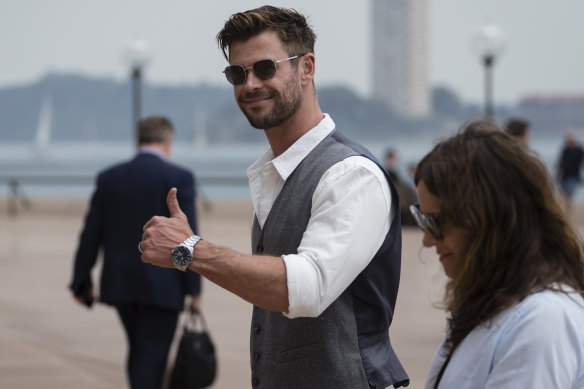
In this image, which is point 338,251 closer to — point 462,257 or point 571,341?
point 462,257

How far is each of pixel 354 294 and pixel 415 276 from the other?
973cm

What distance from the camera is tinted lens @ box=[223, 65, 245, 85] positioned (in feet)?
8.86

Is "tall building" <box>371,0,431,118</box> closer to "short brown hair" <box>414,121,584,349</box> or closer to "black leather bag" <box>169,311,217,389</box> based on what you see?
"black leather bag" <box>169,311,217,389</box>

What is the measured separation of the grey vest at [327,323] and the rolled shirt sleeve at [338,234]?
0.08m

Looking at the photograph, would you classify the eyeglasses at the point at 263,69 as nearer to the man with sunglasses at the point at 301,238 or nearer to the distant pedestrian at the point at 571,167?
the man with sunglasses at the point at 301,238

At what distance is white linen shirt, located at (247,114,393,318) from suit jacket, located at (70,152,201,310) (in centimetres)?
293

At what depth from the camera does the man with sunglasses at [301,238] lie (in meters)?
2.36

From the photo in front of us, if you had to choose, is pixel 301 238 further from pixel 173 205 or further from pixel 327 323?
pixel 173 205

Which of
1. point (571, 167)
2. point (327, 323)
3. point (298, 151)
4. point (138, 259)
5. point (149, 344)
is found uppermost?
point (298, 151)

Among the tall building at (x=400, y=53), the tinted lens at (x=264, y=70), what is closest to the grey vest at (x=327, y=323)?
the tinted lens at (x=264, y=70)

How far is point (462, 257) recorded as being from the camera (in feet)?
6.68

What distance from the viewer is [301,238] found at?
2.58 metres

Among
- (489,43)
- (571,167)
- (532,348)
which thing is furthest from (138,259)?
(489,43)

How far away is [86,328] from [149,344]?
147 inches
